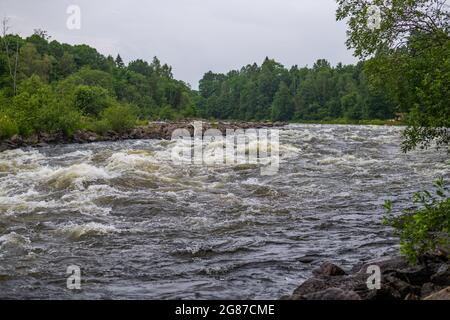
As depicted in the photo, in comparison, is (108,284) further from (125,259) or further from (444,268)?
(444,268)

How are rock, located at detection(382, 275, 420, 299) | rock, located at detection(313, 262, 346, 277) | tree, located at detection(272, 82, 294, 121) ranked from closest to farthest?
rock, located at detection(382, 275, 420, 299)
rock, located at detection(313, 262, 346, 277)
tree, located at detection(272, 82, 294, 121)

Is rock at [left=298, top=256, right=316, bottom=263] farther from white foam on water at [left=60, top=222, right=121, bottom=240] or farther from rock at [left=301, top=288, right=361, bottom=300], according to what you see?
white foam on water at [left=60, top=222, right=121, bottom=240]

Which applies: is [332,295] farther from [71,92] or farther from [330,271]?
[71,92]

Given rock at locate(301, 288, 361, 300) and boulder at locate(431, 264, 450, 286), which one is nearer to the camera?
rock at locate(301, 288, 361, 300)

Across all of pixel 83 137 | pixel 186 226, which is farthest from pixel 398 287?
pixel 83 137

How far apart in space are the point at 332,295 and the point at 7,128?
30.3 m

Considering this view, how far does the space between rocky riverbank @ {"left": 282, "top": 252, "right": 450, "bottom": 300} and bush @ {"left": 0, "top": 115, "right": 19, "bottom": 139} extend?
28.6 meters

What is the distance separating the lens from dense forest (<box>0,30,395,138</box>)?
122ft

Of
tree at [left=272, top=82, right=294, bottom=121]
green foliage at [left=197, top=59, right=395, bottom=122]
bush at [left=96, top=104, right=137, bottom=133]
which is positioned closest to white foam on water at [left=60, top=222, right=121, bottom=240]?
bush at [left=96, top=104, right=137, bottom=133]

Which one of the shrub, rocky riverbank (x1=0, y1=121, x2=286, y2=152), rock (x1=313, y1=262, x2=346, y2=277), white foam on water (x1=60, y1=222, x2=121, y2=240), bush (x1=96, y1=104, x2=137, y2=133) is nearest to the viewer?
rock (x1=313, y1=262, x2=346, y2=277)

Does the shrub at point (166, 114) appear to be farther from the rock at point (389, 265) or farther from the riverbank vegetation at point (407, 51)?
the rock at point (389, 265)

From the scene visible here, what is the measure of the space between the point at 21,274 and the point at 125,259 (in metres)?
1.78

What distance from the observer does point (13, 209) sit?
12469mm
